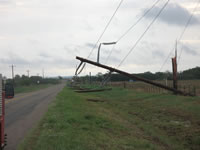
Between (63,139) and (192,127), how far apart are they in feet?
22.1

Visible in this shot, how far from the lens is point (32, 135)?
10133 mm

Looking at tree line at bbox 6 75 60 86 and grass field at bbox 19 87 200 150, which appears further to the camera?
tree line at bbox 6 75 60 86

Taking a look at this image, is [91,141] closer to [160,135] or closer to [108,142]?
[108,142]

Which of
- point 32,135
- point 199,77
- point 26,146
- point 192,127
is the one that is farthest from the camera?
point 199,77

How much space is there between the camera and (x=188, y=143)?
1059cm

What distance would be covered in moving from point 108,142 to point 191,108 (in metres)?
10.5

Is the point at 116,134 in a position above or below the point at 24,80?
below

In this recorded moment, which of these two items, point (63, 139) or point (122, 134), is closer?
point (63, 139)

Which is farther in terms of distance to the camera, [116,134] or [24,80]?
[24,80]

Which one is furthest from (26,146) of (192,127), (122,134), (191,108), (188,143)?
(191,108)

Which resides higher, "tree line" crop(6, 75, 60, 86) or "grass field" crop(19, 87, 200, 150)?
"tree line" crop(6, 75, 60, 86)

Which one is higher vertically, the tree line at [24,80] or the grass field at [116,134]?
the tree line at [24,80]

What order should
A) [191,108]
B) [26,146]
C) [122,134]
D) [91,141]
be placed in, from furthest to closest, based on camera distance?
[191,108] < [122,134] < [91,141] < [26,146]

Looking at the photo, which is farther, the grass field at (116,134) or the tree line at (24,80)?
the tree line at (24,80)
